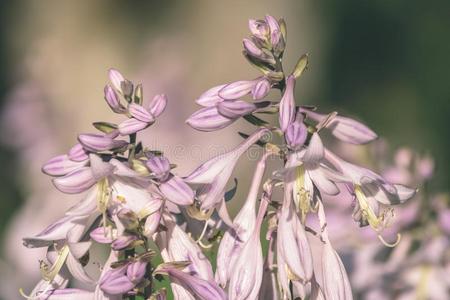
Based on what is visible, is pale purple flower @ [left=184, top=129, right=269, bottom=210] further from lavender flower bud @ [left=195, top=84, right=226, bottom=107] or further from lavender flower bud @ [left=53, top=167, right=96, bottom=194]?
lavender flower bud @ [left=53, top=167, right=96, bottom=194]

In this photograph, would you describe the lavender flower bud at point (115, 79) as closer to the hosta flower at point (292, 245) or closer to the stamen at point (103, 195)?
the stamen at point (103, 195)

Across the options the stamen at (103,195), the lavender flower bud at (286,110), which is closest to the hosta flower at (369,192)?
the lavender flower bud at (286,110)

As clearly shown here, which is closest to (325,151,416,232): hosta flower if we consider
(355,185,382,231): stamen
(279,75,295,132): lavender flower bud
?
(355,185,382,231): stamen

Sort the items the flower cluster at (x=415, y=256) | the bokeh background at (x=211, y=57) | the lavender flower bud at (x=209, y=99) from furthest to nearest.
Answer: the bokeh background at (x=211, y=57) → the flower cluster at (x=415, y=256) → the lavender flower bud at (x=209, y=99)

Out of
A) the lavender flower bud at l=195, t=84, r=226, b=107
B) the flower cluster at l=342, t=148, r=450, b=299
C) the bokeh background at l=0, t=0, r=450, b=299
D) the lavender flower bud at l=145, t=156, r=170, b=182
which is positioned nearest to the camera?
the lavender flower bud at l=145, t=156, r=170, b=182

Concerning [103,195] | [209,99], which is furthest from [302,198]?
[103,195]

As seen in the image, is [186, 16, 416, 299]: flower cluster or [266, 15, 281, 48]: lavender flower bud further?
[266, 15, 281, 48]: lavender flower bud

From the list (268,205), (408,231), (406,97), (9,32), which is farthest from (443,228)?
(9,32)

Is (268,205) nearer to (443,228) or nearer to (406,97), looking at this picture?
(443,228)
